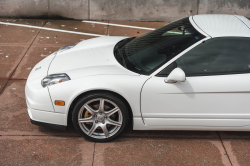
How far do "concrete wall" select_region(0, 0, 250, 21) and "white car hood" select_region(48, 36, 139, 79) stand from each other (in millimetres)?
4472

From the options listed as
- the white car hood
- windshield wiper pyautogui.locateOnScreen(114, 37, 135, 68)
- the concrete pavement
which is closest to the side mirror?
the white car hood

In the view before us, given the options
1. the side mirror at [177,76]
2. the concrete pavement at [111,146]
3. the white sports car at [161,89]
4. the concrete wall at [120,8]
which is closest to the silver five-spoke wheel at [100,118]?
the white sports car at [161,89]

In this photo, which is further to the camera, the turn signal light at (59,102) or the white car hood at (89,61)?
the white car hood at (89,61)

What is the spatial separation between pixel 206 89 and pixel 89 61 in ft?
5.22

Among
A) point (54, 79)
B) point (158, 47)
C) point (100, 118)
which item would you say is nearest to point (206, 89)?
point (158, 47)

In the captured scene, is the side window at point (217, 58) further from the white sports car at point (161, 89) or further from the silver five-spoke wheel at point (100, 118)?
the silver five-spoke wheel at point (100, 118)

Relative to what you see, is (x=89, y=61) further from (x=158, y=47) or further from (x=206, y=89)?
(x=206, y=89)

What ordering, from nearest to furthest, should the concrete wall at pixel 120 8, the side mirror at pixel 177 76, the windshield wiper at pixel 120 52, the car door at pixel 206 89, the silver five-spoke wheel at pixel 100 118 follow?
the side mirror at pixel 177 76, the car door at pixel 206 89, the silver five-spoke wheel at pixel 100 118, the windshield wiper at pixel 120 52, the concrete wall at pixel 120 8

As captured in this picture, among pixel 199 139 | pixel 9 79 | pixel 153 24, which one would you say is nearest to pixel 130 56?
pixel 199 139

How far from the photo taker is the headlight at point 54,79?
12.1 ft

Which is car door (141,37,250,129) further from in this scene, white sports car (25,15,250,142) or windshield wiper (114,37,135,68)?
windshield wiper (114,37,135,68)

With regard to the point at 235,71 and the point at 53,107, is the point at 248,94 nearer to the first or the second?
the point at 235,71

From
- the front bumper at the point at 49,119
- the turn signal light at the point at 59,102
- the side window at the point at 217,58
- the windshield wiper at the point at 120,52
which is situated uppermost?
the side window at the point at 217,58

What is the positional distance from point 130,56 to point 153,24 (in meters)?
5.23
